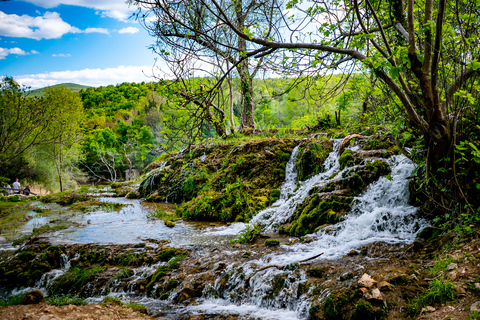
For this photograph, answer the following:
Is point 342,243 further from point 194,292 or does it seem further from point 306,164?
point 306,164

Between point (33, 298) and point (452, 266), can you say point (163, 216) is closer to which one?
point (33, 298)

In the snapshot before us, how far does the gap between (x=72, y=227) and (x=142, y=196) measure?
5767 mm

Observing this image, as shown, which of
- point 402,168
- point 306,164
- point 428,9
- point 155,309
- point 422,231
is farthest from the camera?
point 306,164

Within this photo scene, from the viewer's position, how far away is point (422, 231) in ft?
15.6

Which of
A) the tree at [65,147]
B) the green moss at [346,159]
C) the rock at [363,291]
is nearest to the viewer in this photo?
the rock at [363,291]

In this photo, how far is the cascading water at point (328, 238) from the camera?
3980mm

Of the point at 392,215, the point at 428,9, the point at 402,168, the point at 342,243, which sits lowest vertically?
the point at 342,243

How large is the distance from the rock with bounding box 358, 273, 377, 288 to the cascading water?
77 centimetres

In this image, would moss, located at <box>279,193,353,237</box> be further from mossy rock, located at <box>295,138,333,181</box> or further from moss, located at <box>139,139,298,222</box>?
mossy rock, located at <box>295,138,333,181</box>

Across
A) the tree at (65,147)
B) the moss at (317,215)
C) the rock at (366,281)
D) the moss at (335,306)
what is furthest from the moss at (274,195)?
the tree at (65,147)

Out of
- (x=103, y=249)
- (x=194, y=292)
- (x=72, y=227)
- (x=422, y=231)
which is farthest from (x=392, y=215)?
(x=72, y=227)

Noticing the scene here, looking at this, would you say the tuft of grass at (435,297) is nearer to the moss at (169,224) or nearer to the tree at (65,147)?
the moss at (169,224)

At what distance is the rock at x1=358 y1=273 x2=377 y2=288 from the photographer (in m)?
3.47

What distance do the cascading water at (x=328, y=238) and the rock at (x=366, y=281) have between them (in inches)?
30.3
